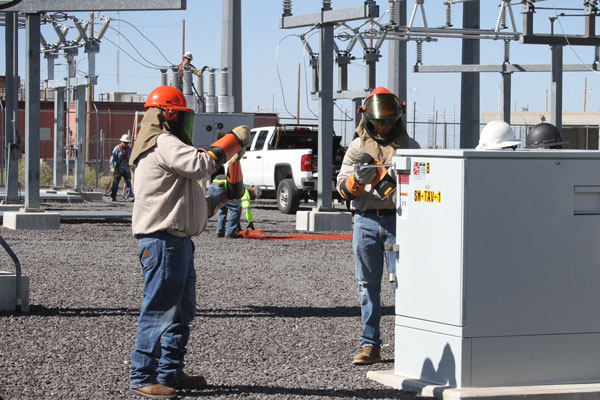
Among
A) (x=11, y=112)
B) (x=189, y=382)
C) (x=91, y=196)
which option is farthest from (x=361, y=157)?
(x=91, y=196)

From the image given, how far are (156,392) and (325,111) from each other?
13240 millimetres

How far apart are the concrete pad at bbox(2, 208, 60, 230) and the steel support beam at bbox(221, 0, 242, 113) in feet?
17.8

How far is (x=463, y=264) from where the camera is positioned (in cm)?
607

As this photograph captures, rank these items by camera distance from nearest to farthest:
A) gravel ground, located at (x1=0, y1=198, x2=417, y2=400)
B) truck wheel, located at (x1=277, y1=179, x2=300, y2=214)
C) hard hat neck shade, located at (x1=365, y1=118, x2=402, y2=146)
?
gravel ground, located at (x1=0, y1=198, x2=417, y2=400), hard hat neck shade, located at (x1=365, y1=118, x2=402, y2=146), truck wheel, located at (x1=277, y1=179, x2=300, y2=214)

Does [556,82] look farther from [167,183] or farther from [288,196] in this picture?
[167,183]

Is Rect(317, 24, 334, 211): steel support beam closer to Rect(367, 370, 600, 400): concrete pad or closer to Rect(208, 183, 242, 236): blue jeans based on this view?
Rect(208, 183, 242, 236): blue jeans

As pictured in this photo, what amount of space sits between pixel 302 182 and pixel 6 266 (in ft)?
40.4

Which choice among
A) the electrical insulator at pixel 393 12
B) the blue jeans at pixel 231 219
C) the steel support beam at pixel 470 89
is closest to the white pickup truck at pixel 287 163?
the steel support beam at pixel 470 89

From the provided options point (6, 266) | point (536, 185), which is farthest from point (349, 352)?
point (6, 266)

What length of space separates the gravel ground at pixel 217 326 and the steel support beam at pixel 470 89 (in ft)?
22.6

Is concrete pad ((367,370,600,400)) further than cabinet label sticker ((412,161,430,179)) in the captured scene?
No

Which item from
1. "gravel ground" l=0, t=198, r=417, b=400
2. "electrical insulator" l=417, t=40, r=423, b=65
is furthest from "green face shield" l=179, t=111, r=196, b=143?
"electrical insulator" l=417, t=40, r=423, b=65

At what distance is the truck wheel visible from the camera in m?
24.6

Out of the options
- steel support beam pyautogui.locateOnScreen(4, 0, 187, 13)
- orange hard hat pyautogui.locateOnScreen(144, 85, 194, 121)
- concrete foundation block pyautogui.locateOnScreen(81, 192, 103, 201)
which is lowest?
concrete foundation block pyautogui.locateOnScreen(81, 192, 103, 201)
